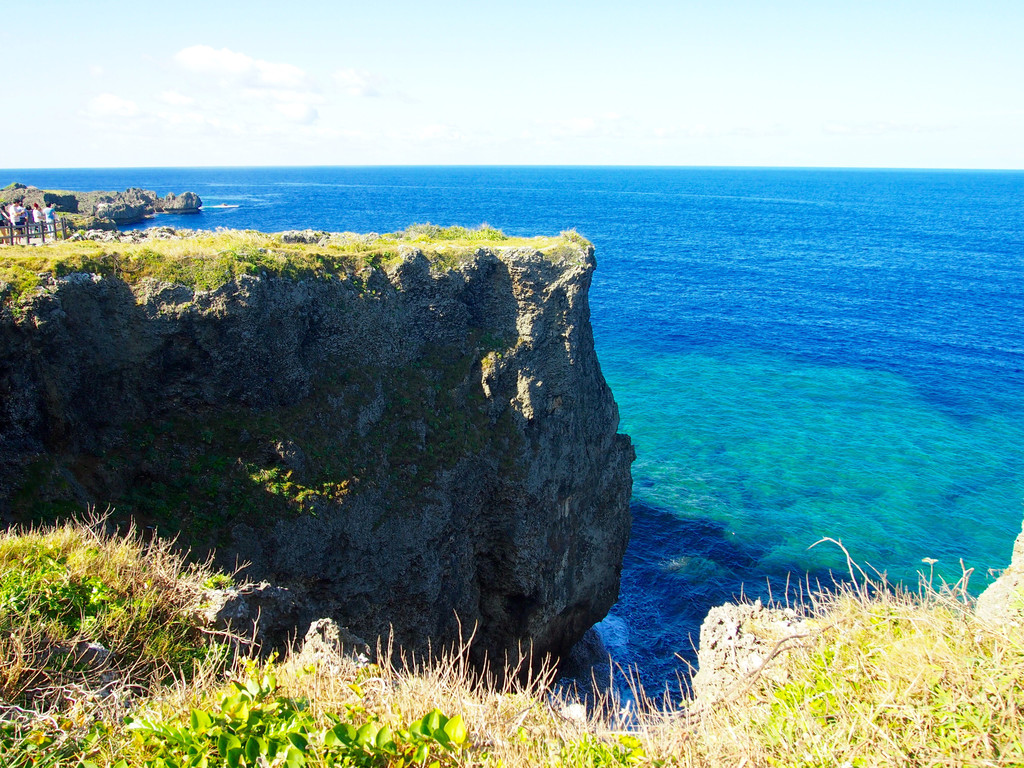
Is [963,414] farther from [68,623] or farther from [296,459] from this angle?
[68,623]

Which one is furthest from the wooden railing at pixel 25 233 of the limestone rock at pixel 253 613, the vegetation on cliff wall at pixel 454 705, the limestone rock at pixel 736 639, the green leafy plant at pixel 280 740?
the limestone rock at pixel 736 639

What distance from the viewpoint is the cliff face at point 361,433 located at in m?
21.6

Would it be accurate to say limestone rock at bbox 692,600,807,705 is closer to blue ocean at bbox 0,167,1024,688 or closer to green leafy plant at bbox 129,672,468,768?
blue ocean at bbox 0,167,1024,688

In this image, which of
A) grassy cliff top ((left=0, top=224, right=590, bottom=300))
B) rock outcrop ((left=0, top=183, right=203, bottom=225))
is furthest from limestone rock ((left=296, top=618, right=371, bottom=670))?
rock outcrop ((left=0, top=183, right=203, bottom=225))

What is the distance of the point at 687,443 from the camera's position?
50188 mm

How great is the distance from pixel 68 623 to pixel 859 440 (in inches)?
2049

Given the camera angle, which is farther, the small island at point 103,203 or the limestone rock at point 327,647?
the small island at point 103,203

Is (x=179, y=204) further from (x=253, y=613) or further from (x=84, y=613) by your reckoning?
(x=84, y=613)

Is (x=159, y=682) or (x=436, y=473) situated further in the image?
(x=436, y=473)

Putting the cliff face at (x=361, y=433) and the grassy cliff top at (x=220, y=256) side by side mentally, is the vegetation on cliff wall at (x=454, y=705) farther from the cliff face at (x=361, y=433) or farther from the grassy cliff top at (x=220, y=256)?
the grassy cliff top at (x=220, y=256)

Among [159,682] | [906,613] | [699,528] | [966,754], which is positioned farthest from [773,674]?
[699,528]

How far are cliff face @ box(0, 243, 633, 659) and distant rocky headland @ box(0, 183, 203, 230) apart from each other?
58.8 m

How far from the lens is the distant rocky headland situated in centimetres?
9464

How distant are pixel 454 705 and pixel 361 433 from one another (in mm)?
17562
